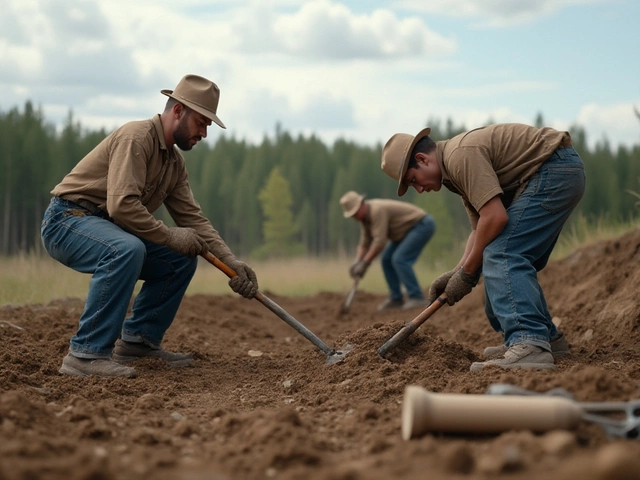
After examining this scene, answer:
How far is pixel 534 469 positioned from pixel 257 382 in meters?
2.84

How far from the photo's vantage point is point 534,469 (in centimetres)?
206

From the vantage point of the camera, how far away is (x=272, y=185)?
3062 cm

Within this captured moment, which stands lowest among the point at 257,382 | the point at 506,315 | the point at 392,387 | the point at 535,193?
A: the point at 257,382

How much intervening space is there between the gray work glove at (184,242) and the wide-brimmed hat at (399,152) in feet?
4.62

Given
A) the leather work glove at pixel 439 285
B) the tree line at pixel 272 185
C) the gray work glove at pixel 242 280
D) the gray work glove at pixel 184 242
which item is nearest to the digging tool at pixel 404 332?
the leather work glove at pixel 439 285

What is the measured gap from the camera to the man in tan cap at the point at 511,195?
403 centimetres

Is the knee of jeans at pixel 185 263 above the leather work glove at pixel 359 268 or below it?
above

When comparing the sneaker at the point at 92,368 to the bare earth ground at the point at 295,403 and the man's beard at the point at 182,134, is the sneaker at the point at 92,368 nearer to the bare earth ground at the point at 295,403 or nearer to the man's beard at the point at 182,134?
the bare earth ground at the point at 295,403

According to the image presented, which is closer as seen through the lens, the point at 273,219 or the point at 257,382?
the point at 257,382

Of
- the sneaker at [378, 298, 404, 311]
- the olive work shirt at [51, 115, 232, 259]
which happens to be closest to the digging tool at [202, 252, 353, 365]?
the olive work shirt at [51, 115, 232, 259]

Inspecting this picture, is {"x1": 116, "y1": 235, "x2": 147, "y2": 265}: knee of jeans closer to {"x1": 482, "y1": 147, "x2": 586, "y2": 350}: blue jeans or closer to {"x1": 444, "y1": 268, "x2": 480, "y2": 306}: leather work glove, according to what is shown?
{"x1": 444, "y1": 268, "x2": 480, "y2": 306}: leather work glove

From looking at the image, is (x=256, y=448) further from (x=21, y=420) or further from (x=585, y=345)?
(x=585, y=345)

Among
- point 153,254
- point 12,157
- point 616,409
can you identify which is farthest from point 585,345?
point 12,157

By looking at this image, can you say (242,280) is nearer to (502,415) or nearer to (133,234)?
(133,234)
